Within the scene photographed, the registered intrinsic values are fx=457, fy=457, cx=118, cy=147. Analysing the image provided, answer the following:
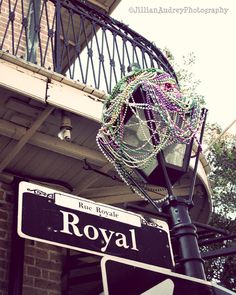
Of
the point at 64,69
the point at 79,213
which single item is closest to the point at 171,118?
the point at 79,213

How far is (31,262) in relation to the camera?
4352 mm

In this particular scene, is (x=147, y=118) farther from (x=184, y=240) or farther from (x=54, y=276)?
(x=54, y=276)

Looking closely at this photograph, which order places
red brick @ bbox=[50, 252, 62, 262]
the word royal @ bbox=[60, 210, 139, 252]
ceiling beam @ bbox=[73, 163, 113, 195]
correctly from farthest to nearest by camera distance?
red brick @ bbox=[50, 252, 62, 262] → ceiling beam @ bbox=[73, 163, 113, 195] → the word royal @ bbox=[60, 210, 139, 252]

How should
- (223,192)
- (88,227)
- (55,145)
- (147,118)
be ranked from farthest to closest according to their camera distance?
1. (223,192)
2. (55,145)
3. (147,118)
4. (88,227)

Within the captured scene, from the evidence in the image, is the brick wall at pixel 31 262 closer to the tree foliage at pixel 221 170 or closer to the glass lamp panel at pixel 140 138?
the glass lamp panel at pixel 140 138

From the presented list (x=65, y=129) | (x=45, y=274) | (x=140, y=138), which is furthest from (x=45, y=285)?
(x=140, y=138)

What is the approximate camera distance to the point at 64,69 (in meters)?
7.88

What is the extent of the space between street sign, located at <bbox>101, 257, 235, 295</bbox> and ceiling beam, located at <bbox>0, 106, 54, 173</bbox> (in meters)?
1.95

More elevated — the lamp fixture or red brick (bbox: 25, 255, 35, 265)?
the lamp fixture

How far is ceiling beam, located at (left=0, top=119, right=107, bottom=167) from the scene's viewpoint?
391 centimetres

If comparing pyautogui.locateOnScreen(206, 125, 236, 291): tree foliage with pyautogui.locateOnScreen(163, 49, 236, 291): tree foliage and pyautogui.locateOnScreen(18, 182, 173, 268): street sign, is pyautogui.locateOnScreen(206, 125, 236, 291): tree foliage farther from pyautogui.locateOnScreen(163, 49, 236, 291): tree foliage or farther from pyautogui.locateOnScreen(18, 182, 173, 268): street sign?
pyautogui.locateOnScreen(18, 182, 173, 268): street sign

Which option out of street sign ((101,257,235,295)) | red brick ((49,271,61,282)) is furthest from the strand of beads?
red brick ((49,271,61,282))

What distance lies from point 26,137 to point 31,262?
1.26 meters

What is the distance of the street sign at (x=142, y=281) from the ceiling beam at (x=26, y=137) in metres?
1.95
